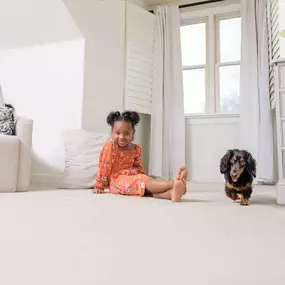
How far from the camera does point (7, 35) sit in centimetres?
332

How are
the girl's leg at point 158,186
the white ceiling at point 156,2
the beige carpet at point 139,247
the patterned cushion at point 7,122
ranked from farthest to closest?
1. the white ceiling at point 156,2
2. the patterned cushion at point 7,122
3. the girl's leg at point 158,186
4. the beige carpet at point 139,247

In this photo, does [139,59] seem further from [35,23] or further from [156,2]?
[35,23]

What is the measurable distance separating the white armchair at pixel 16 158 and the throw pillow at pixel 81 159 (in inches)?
14.6

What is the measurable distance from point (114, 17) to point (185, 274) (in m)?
3.30

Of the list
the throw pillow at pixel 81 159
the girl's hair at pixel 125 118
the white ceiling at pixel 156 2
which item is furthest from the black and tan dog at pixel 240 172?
the white ceiling at pixel 156 2

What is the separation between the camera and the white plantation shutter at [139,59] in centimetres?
354

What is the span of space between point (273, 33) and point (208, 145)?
138 centimetres

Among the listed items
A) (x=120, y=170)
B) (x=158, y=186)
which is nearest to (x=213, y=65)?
(x=120, y=170)

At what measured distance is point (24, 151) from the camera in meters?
2.41

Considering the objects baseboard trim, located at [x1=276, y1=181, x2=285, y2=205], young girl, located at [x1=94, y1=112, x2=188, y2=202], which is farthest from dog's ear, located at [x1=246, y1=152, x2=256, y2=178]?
young girl, located at [x1=94, y1=112, x2=188, y2=202]

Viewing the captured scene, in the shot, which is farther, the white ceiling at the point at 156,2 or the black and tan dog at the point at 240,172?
the white ceiling at the point at 156,2

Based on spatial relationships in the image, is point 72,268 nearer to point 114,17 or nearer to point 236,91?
point 114,17

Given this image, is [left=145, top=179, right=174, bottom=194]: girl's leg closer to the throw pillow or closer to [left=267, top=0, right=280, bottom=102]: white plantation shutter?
the throw pillow

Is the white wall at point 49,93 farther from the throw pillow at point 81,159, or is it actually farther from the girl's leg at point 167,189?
the girl's leg at point 167,189
